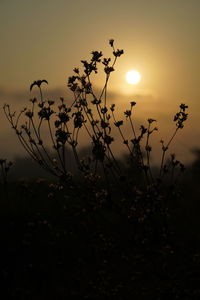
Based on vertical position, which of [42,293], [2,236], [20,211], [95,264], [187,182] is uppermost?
[187,182]

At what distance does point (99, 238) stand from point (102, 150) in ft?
8.80

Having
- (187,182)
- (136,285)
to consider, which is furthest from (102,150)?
(187,182)

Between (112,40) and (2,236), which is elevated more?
(112,40)

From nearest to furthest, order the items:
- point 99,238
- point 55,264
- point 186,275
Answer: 1. point 186,275
2. point 55,264
3. point 99,238

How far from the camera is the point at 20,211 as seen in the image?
11.6 meters

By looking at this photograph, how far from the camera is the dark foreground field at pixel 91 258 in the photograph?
327 inches

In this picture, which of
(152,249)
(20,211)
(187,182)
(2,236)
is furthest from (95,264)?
(187,182)

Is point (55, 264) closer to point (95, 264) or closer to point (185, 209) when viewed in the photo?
point (95, 264)

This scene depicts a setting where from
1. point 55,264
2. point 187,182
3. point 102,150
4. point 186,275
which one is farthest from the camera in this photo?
point 187,182

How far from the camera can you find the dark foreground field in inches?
327

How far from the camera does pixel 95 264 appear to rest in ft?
31.0

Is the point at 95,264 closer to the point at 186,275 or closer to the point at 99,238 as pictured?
the point at 99,238

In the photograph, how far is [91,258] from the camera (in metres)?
9.73

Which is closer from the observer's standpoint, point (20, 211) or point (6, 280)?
point (6, 280)
